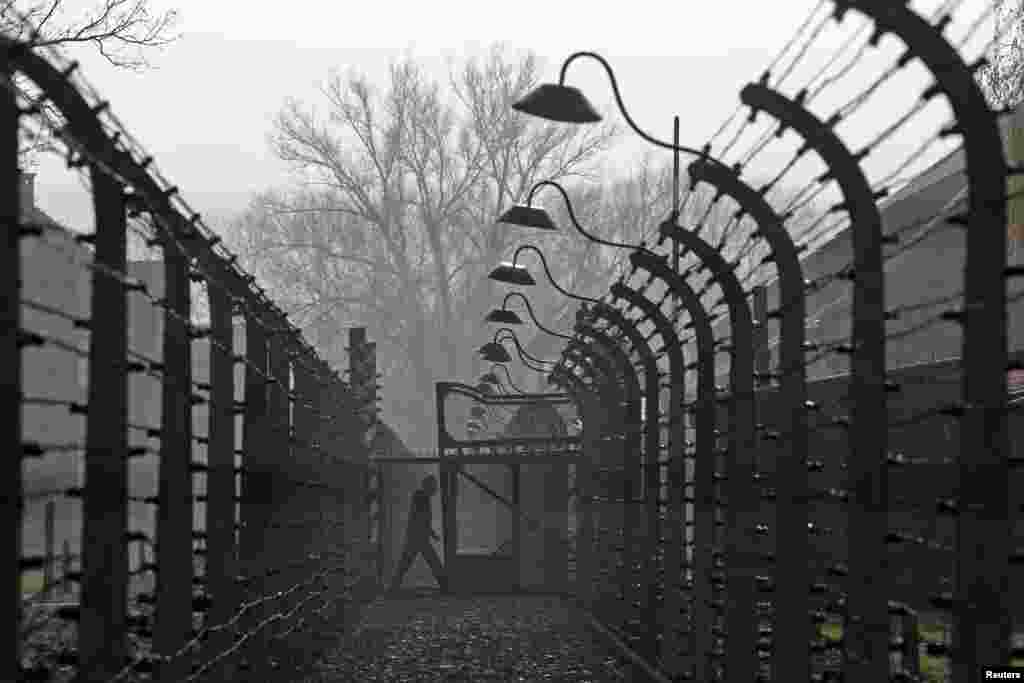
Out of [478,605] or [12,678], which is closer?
[12,678]

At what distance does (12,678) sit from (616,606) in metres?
9.61

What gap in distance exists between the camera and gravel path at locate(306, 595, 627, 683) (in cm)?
1109

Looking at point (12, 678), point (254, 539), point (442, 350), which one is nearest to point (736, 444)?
point (254, 539)

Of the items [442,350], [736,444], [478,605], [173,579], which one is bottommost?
[478,605]

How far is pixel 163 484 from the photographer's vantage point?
18.5ft

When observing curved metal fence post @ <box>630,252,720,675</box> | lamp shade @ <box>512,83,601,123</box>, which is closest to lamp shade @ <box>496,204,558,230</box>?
lamp shade @ <box>512,83,601,123</box>

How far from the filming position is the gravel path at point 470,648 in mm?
11094

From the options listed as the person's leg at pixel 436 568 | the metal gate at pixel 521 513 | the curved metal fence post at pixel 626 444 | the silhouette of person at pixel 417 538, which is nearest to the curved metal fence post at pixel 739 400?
the curved metal fence post at pixel 626 444

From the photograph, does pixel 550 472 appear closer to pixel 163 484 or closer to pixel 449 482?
pixel 449 482

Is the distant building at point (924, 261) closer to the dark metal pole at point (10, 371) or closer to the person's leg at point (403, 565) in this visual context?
the person's leg at point (403, 565)

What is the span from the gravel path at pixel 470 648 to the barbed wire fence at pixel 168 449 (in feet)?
1.68

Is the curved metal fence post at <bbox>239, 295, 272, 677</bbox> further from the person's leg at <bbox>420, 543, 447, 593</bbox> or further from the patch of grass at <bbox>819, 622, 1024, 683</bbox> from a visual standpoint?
the person's leg at <bbox>420, 543, 447, 593</bbox>

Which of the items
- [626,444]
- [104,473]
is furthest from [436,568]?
[104,473]

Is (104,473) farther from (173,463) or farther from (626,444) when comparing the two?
(626,444)
